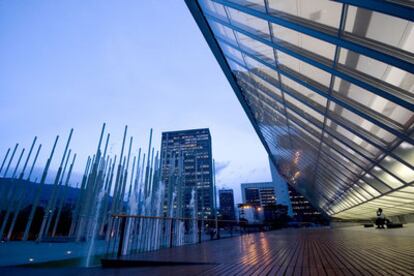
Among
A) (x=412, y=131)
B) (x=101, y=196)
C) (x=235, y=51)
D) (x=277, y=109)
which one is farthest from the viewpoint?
(x=101, y=196)

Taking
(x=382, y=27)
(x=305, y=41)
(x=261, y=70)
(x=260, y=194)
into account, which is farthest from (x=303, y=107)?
(x=260, y=194)

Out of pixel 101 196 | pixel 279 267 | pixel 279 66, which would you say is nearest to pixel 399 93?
pixel 279 66

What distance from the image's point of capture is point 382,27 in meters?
4.54

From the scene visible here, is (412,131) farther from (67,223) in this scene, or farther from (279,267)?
(67,223)

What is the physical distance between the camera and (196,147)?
147 m

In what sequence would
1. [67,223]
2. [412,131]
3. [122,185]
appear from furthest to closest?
[67,223], [122,185], [412,131]

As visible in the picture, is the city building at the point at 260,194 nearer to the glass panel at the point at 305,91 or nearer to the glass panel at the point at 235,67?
the glass panel at the point at 235,67

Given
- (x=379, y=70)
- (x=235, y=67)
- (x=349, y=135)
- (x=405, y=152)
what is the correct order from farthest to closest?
(x=235, y=67) < (x=349, y=135) < (x=405, y=152) < (x=379, y=70)

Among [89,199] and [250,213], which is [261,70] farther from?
[250,213]

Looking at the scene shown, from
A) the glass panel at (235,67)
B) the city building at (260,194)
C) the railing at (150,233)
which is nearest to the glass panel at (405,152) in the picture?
the glass panel at (235,67)

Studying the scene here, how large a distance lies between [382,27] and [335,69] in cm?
175

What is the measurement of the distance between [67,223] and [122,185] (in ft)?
73.8

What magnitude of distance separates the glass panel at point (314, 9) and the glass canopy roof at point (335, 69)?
2cm

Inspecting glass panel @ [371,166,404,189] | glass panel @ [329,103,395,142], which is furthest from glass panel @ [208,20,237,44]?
glass panel @ [371,166,404,189]
